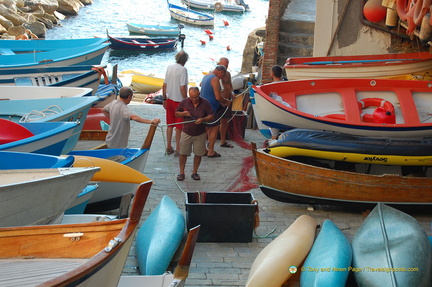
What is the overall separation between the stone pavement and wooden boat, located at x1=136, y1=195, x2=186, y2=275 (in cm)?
25

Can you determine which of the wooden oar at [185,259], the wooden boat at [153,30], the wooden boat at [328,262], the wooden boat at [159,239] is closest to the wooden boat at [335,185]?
the wooden boat at [328,262]

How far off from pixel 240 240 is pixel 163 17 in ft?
173

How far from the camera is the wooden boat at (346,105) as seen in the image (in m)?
9.30

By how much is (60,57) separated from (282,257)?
13100mm

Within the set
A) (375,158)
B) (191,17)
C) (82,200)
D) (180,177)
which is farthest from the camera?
(191,17)

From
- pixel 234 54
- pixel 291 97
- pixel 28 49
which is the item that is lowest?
pixel 234 54

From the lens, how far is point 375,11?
1298 cm

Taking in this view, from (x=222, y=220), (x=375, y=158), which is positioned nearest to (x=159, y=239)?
(x=222, y=220)

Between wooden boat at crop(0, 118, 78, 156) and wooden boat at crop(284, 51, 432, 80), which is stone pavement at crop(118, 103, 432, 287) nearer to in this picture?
wooden boat at crop(0, 118, 78, 156)

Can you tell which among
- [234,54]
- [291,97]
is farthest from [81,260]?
[234,54]

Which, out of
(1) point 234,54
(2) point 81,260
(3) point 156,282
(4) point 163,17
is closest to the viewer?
(2) point 81,260

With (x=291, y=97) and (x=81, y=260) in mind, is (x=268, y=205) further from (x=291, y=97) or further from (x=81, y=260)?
(x=81, y=260)

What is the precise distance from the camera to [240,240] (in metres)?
7.63

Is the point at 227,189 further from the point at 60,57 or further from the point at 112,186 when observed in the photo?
the point at 60,57
